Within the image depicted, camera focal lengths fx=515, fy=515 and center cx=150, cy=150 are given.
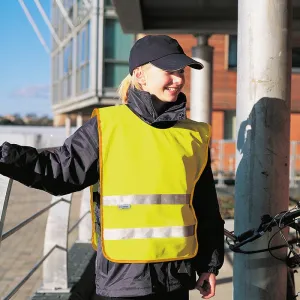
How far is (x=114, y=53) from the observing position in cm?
1753

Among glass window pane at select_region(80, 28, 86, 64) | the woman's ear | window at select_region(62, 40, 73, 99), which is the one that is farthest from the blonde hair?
window at select_region(62, 40, 73, 99)

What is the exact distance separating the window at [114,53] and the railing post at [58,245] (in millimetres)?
13547

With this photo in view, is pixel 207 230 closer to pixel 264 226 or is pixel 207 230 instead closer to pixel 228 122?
pixel 264 226

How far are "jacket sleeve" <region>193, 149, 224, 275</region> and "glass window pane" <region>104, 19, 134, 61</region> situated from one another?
51.5ft

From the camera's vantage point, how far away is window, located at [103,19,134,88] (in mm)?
17388

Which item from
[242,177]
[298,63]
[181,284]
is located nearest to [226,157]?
[298,63]

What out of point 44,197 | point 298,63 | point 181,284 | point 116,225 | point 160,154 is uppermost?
point 298,63

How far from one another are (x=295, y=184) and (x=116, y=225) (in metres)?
10.5

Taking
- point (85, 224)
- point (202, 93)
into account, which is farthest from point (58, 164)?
point (202, 93)

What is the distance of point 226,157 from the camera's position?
44.5 feet

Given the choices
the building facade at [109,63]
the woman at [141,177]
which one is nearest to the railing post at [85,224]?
the woman at [141,177]

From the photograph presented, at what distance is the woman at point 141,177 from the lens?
1.95 m

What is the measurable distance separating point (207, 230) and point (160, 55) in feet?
2.46

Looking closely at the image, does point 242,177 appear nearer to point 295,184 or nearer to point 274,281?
point 274,281
